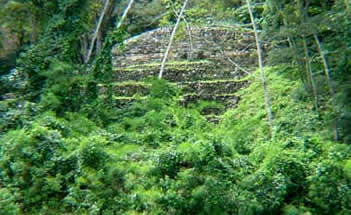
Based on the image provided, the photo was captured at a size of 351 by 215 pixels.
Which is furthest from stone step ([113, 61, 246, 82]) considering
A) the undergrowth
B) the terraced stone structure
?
the undergrowth

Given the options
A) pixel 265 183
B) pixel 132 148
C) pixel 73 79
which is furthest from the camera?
pixel 73 79

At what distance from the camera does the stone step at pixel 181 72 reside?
1505cm

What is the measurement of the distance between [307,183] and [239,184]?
1.07 metres

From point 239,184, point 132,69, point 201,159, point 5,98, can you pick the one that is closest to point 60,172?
point 201,159

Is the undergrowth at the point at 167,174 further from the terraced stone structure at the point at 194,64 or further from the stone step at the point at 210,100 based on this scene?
the terraced stone structure at the point at 194,64

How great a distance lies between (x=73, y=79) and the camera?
11.0 m

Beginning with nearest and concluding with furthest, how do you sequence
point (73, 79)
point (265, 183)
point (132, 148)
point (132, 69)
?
point (265, 183)
point (132, 148)
point (73, 79)
point (132, 69)

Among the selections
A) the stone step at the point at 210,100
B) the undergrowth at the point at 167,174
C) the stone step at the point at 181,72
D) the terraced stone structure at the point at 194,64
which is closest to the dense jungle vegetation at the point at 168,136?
the undergrowth at the point at 167,174

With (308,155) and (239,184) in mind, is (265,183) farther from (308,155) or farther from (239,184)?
(308,155)

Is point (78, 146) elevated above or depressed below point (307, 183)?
above

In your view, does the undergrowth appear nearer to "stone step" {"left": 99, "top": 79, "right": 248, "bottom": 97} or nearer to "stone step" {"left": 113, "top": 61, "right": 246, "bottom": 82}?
"stone step" {"left": 99, "top": 79, "right": 248, "bottom": 97}

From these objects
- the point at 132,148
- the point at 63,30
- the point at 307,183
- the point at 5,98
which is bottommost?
the point at 307,183

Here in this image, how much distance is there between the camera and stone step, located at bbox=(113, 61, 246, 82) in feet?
49.4

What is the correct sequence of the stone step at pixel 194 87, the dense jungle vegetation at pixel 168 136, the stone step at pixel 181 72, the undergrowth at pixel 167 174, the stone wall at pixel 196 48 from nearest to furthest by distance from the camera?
the undergrowth at pixel 167 174 → the dense jungle vegetation at pixel 168 136 → the stone step at pixel 194 87 → the stone step at pixel 181 72 → the stone wall at pixel 196 48
